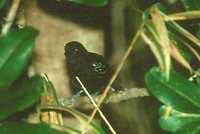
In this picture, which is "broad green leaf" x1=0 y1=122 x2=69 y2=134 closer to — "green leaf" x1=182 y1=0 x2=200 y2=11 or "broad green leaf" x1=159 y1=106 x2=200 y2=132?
"broad green leaf" x1=159 y1=106 x2=200 y2=132

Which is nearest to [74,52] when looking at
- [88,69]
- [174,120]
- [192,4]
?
[88,69]

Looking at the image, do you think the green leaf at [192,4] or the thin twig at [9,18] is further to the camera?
the green leaf at [192,4]

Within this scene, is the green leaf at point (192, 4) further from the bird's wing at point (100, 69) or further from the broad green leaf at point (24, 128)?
the bird's wing at point (100, 69)

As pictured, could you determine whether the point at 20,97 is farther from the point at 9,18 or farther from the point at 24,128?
the point at 9,18

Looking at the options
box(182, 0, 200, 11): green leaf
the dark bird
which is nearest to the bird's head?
the dark bird

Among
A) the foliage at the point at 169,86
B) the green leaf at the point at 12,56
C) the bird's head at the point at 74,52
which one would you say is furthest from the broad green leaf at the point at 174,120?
the bird's head at the point at 74,52

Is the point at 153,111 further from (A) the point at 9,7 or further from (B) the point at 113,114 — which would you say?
(A) the point at 9,7

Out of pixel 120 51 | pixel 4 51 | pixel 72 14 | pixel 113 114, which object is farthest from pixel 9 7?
pixel 113 114
